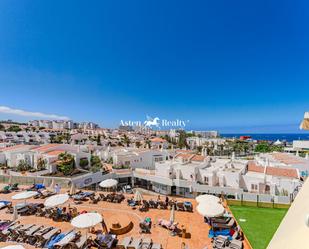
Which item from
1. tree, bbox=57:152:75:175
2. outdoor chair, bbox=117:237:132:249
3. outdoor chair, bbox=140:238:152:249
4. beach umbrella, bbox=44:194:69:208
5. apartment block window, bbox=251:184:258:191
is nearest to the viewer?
outdoor chair, bbox=140:238:152:249

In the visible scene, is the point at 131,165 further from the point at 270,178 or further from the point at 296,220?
the point at 296,220

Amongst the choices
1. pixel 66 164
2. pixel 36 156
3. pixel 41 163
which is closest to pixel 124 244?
pixel 66 164

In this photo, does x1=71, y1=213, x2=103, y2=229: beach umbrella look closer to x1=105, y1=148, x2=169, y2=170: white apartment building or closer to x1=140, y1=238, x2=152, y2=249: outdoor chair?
x1=140, y1=238, x2=152, y2=249: outdoor chair

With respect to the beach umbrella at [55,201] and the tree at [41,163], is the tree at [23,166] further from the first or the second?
the beach umbrella at [55,201]

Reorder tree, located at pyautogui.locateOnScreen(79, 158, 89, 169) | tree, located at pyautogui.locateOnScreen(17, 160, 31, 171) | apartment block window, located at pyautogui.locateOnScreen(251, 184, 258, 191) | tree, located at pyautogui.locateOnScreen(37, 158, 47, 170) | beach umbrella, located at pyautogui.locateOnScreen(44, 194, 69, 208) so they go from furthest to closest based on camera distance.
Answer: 1. tree, located at pyautogui.locateOnScreen(79, 158, 89, 169)
2. tree, located at pyautogui.locateOnScreen(37, 158, 47, 170)
3. tree, located at pyautogui.locateOnScreen(17, 160, 31, 171)
4. apartment block window, located at pyautogui.locateOnScreen(251, 184, 258, 191)
5. beach umbrella, located at pyautogui.locateOnScreen(44, 194, 69, 208)

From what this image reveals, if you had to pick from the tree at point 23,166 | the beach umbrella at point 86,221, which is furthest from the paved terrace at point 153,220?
the tree at point 23,166

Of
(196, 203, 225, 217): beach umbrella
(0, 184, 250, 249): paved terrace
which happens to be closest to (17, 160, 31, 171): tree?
(0, 184, 250, 249): paved terrace
